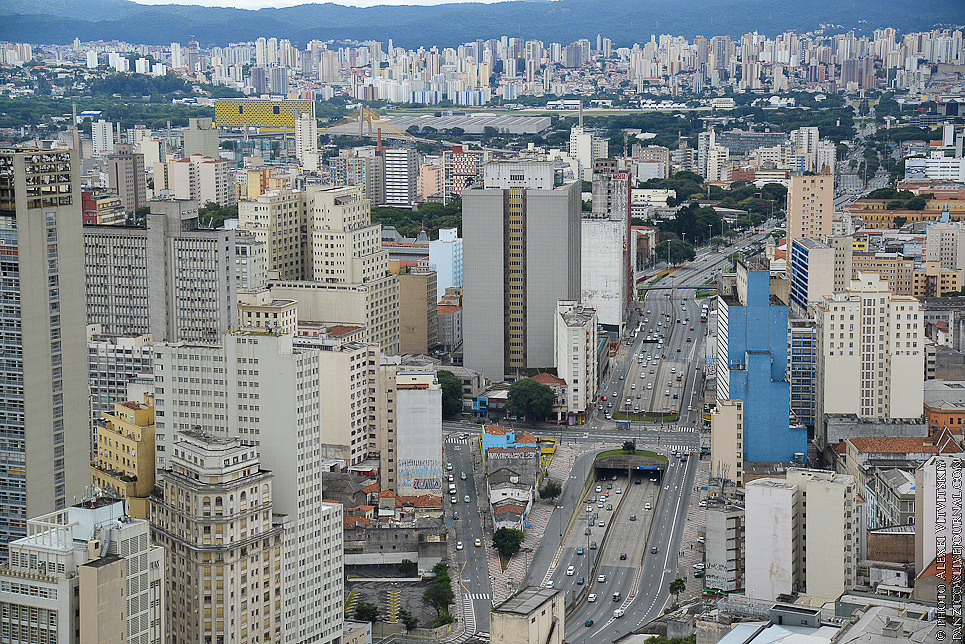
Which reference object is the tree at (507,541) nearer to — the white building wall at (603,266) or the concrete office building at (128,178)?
the white building wall at (603,266)

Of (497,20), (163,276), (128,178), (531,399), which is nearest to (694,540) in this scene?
(531,399)

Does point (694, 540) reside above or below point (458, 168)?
below

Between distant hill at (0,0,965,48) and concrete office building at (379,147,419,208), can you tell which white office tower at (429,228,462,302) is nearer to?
concrete office building at (379,147,419,208)

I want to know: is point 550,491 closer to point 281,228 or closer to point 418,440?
point 418,440

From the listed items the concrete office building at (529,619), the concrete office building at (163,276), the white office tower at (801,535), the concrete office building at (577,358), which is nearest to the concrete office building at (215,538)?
the concrete office building at (529,619)

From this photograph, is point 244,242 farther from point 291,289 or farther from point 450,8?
point 450,8

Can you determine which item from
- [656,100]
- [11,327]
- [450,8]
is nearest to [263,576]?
[11,327]

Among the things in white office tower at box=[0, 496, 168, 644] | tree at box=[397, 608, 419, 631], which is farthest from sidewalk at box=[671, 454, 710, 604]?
white office tower at box=[0, 496, 168, 644]
